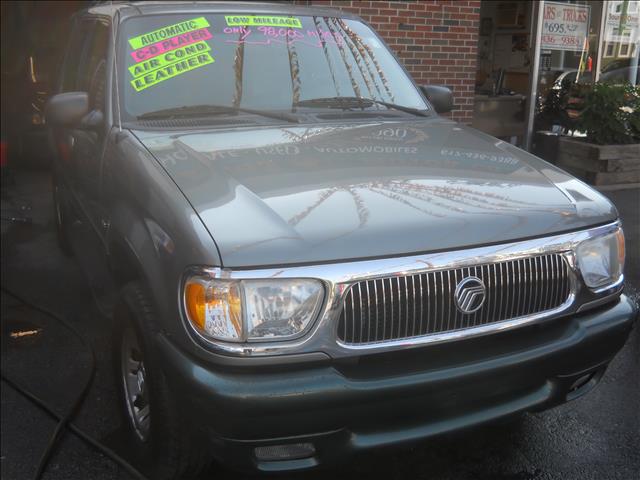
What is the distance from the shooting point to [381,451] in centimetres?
237

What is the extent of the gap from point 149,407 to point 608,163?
20.3ft

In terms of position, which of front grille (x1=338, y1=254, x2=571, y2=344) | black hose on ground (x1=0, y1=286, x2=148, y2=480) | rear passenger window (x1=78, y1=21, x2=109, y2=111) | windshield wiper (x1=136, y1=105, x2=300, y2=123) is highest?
rear passenger window (x1=78, y1=21, x2=109, y2=111)

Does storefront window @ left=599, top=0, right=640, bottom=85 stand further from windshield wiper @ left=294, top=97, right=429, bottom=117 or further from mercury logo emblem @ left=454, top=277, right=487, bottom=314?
mercury logo emblem @ left=454, top=277, right=487, bottom=314

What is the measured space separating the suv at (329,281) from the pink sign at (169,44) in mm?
117

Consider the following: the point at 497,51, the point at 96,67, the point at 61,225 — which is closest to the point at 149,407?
the point at 96,67

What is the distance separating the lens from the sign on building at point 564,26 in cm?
915

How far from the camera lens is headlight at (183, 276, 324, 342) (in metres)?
2.24

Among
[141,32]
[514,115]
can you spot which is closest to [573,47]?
[514,115]

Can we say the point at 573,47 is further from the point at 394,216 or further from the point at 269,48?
the point at 394,216

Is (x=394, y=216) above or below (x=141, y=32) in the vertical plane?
below

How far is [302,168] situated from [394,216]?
554 mm

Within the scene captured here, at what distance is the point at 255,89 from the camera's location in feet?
12.2

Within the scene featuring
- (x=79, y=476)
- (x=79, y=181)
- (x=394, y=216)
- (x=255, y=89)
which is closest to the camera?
(x=394, y=216)

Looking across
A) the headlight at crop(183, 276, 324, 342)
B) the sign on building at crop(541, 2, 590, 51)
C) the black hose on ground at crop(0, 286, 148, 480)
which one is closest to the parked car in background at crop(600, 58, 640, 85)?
the sign on building at crop(541, 2, 590, 51)
